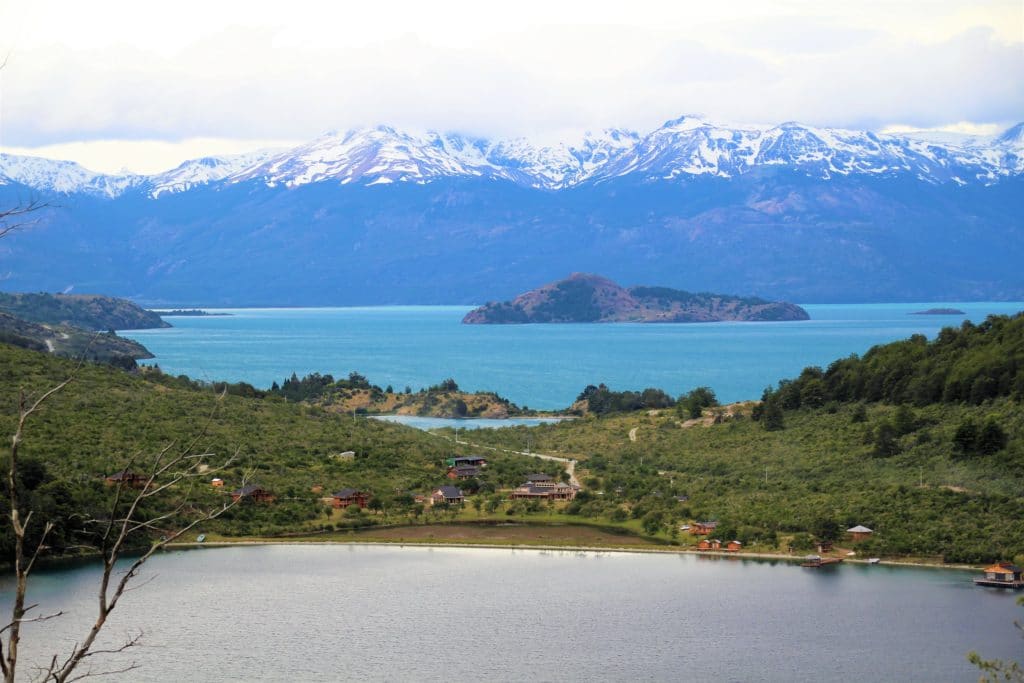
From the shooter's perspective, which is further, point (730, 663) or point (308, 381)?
point (308, 381)

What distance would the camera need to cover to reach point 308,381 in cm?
12769

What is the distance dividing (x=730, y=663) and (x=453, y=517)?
25.1m

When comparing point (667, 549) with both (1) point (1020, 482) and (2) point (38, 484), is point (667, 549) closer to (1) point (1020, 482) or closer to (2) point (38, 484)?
(1) point (1020, 482)

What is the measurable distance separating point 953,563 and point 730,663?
709 inches

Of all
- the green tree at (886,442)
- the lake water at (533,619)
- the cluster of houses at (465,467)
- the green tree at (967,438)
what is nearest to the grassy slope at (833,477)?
the green tree at (886,442)

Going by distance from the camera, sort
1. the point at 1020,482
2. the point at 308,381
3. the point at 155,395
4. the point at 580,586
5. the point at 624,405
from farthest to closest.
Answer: the point at 308,381, the point at 624,405, the point at 155,395, the point at 1020,482, the point at 580,586

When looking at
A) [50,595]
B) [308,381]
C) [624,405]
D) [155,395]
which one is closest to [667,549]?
[50,595]

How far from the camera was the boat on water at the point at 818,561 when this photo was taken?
5032cm

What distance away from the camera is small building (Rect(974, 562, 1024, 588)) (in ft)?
150

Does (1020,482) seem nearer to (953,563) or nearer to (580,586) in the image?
(953,563)

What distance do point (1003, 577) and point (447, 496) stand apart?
25304 mm

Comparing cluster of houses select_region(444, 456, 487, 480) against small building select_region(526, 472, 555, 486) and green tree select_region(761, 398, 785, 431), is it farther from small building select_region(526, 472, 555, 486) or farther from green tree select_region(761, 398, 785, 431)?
green tree select_region(761, 398, 785, 431)

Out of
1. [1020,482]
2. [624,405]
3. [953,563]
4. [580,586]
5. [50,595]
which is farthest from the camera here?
[624,405]

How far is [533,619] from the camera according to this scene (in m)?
41.0
